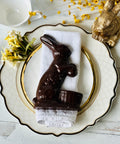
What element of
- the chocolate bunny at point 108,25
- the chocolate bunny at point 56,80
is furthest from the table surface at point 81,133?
the chocolate bunny at point 56,80

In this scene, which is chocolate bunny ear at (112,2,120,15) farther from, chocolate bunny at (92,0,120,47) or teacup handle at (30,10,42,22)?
teacup handle at (30,10,42,22)

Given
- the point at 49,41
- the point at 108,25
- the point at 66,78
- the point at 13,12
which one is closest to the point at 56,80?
the point at 66,78

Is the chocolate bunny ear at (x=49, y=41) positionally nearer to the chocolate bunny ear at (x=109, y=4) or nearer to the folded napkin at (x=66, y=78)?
the folded napkin at (x=66, y=78)

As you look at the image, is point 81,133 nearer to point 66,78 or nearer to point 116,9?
point 66,78

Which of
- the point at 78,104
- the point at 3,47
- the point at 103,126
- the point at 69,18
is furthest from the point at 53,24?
the point at 103,126

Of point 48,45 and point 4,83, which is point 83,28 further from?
point 4,83
